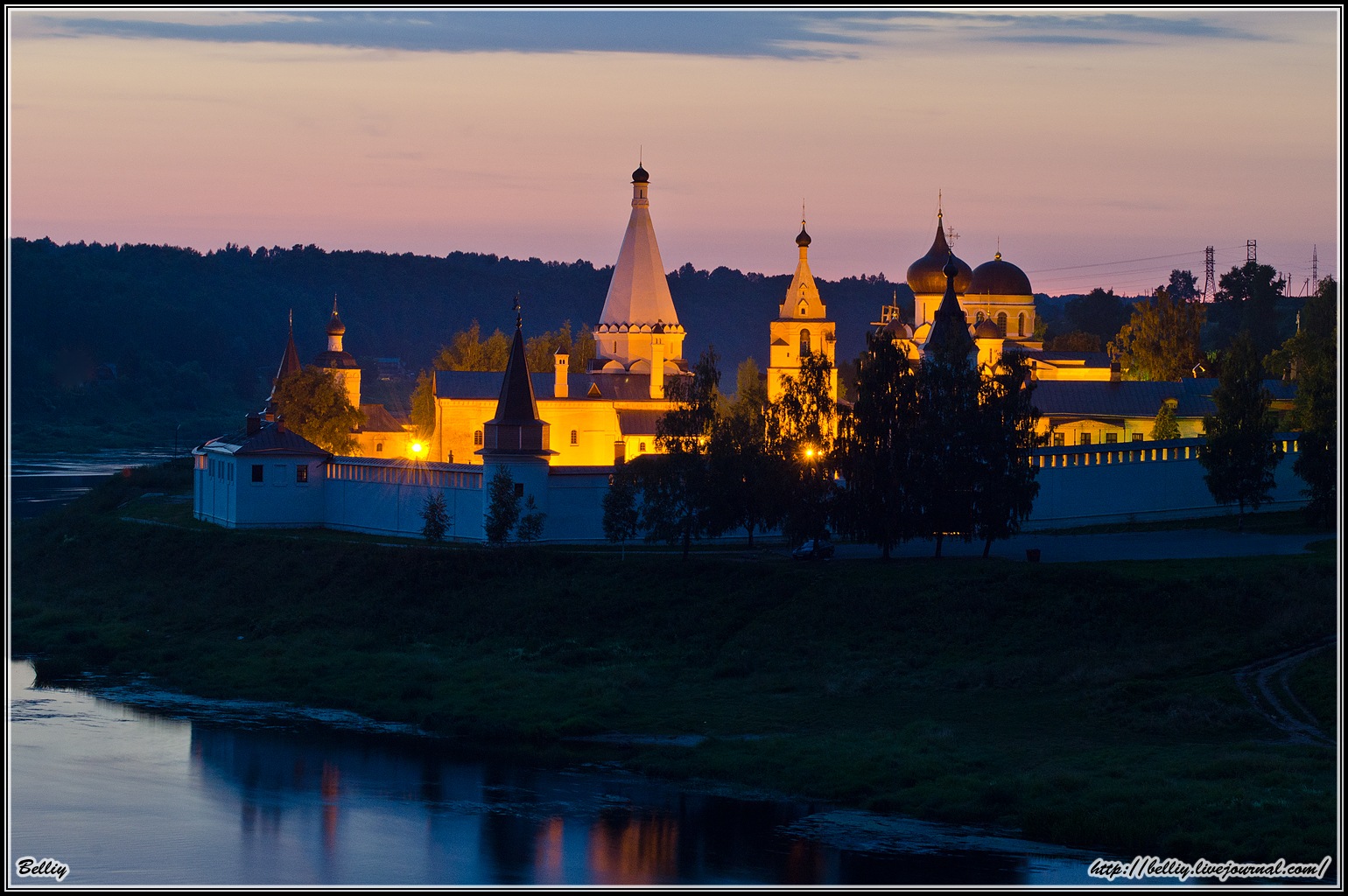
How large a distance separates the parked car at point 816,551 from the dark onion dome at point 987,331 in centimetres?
2310

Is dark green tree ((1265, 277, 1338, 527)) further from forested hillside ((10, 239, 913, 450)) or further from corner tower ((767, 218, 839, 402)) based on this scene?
forested hillside ((10, 239, 913, 450))

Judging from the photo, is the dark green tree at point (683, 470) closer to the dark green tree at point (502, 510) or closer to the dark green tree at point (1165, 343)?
the dark green tree at point (502, 510)

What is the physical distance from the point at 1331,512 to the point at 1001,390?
6758 millimetres

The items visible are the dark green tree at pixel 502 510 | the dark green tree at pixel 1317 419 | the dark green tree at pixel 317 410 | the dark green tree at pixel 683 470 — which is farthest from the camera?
the dark green tree at pixel 317 410

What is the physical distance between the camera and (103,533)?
42.0 meters

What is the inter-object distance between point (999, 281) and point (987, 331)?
200 inches

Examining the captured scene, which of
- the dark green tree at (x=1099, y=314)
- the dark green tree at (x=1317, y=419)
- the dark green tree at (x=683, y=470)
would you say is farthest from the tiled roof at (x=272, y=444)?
the dark green tree at (x=1099, y=314)

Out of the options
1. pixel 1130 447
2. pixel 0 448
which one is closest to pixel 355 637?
pixel 0 448

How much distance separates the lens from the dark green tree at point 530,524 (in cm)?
3538

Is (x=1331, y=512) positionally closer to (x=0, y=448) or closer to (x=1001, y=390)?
(x=1001, y=390)

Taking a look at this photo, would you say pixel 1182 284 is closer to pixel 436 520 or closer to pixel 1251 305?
pixel 1251 305

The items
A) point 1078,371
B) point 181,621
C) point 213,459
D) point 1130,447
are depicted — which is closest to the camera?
point 181,621

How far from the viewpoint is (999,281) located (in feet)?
196

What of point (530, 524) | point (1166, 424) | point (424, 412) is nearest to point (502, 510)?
point (530, 524)
